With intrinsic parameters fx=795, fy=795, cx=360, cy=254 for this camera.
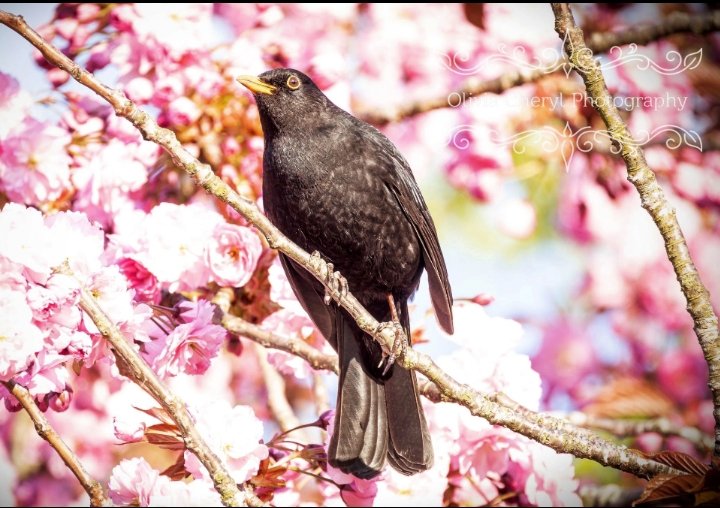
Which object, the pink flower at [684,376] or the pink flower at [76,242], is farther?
the pink flower at [684,376]

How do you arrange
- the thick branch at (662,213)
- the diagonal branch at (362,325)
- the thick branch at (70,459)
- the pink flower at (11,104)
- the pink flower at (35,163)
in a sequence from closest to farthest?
the thick branch at (70,459) → the diagonal branch at (362,325) → the thick branch at (662,213) → the pink flower at (35,163) → the pink flower at (11,104)

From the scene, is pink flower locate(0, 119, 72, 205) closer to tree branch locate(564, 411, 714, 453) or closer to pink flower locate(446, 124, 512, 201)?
pink flower locate(446, 124, 512, 201)

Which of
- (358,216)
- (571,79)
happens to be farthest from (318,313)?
(571,79)

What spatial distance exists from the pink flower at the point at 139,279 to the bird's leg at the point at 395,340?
0.79 metres

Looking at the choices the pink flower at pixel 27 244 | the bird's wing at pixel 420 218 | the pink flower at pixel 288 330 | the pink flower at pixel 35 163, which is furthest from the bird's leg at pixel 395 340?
the pink flower at pixel 35 163

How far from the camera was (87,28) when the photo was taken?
3.26 m

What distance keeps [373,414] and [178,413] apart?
112 centimetres

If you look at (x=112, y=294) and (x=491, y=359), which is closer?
(x=112, y=294)

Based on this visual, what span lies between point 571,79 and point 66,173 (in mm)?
2352

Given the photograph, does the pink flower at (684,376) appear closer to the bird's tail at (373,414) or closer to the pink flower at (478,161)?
the pink flower at (478,161)

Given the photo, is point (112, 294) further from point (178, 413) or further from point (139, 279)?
point (178, 413)

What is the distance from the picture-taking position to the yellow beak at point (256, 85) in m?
3.00

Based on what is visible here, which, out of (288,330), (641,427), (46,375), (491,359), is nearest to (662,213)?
(491,359)

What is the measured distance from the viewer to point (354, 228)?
3014 mm
